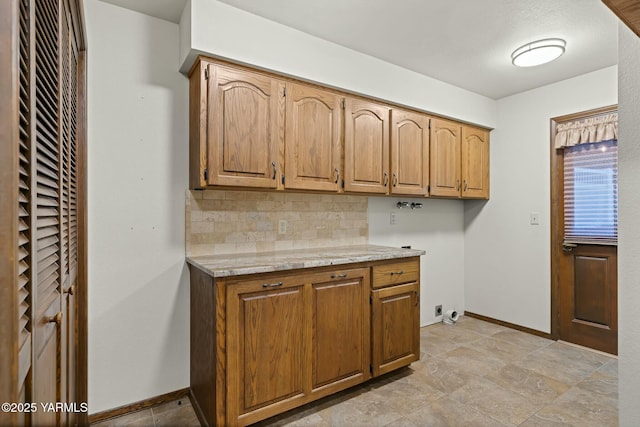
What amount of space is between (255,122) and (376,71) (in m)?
1.25

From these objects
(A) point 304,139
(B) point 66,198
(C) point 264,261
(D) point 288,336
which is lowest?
(D) point 288,336

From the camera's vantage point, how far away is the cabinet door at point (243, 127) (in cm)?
207

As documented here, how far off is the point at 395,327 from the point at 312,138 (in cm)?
156

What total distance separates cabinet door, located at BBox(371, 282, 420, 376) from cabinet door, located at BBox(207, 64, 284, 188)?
47.2 inches

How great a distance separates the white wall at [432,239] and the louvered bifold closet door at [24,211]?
2787 mm

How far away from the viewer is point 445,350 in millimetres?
3041

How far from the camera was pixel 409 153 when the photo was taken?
3068mm

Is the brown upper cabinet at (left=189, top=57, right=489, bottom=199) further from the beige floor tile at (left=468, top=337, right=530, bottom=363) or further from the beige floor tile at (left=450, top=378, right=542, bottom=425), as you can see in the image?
the beige floor tile at (left=450, top=378, right=542, bottom=425)

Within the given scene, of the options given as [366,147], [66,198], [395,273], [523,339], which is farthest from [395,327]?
[66,198]

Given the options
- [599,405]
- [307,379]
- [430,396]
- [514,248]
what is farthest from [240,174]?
[514,248]

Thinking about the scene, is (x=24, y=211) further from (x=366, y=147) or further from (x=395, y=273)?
(x=366, y=147)

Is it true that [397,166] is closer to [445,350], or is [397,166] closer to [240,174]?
[240,174]

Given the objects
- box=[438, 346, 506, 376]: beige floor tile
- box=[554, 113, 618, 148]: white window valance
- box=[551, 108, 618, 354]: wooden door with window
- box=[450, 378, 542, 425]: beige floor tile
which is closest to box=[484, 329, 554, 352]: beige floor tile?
box=[551, 108, 618, 354]: wooden door with window

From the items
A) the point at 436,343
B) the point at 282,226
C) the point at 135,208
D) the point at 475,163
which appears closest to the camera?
the point at 135,208
